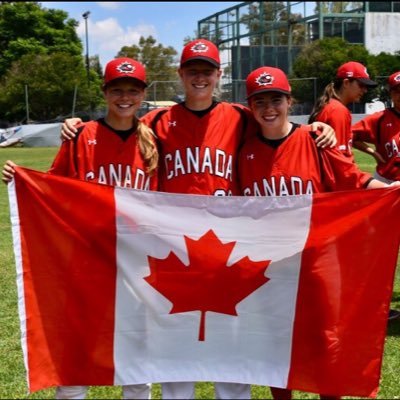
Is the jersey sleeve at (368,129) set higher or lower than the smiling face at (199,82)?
lower

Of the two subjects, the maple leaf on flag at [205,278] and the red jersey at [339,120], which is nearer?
the maple leaf on flag at [205,278]

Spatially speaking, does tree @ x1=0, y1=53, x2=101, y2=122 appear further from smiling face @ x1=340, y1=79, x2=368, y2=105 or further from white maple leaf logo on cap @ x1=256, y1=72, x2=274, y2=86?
white maple leaf logo on cap @ x1=256, y1=72, x2=274, y2=86

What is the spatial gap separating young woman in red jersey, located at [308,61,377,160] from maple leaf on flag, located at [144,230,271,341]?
2388 millimetres

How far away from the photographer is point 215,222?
418 centimetres

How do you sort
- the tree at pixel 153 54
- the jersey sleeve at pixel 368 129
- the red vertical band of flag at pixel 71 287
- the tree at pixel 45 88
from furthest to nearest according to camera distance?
the tree at pixel 153 54
the tree at pixel 45 88
the jersey sleeve at pixel 368 129
the red vertical band of flag at pixel 71 287

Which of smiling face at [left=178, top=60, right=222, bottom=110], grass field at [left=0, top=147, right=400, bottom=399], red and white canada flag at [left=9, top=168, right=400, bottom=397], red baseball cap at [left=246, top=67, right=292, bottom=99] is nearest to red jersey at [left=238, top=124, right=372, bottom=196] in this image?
red and white canada flag at [left=9, top=168, right=400, bottom=397]

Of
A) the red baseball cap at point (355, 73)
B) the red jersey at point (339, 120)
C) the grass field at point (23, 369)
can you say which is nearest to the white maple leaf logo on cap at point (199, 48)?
the red jersey at point (339, 120)

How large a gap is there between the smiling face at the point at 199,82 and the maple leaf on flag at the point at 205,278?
883 millimetres

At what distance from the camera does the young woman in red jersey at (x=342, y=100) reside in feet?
20.5


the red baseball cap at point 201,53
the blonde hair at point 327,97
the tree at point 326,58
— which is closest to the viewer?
the red baseball cap at point 201,53

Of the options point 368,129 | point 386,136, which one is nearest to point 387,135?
point 386,136

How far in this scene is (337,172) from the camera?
427 centimetres

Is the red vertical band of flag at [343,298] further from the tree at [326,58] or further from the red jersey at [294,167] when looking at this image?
the tree at [326,58]

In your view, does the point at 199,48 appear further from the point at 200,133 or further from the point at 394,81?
the point at 394,81
